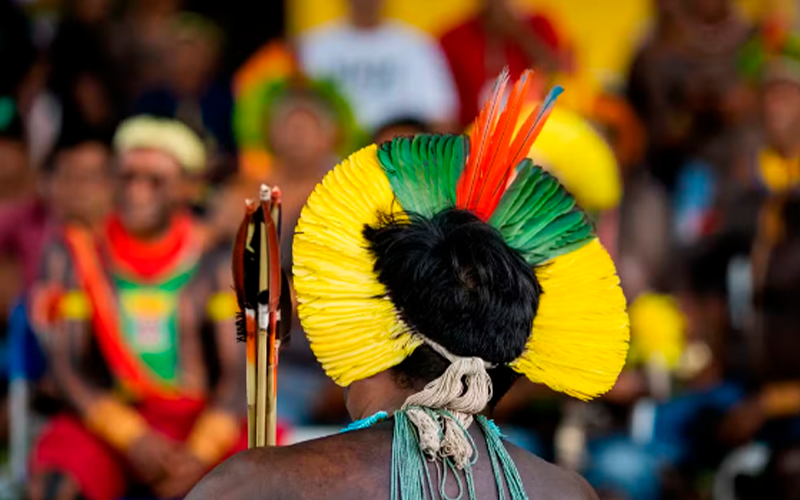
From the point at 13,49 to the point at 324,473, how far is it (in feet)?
21.1

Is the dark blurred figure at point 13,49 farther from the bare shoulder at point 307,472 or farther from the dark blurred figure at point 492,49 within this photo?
the bare shoulder at point 307,472

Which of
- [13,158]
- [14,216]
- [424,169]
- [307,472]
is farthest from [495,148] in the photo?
[13,158]

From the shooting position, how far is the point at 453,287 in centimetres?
250

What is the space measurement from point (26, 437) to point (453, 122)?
320 cm

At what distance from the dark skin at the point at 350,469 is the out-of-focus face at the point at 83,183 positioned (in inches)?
174

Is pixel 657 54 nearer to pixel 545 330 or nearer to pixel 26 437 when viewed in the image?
pixel 26 437

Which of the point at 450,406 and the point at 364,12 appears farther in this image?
the point at 364,12

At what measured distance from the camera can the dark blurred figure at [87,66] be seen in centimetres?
807

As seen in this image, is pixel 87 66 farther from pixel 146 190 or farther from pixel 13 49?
pixel 146 190

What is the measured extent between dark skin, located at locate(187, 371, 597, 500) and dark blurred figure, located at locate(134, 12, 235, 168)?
5229 millimetres

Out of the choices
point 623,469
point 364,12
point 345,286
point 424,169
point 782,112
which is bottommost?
point 623,469

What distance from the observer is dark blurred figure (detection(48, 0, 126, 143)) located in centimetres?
807

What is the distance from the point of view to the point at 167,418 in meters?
5.81

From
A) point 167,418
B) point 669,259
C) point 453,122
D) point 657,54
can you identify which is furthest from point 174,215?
point 657,54
